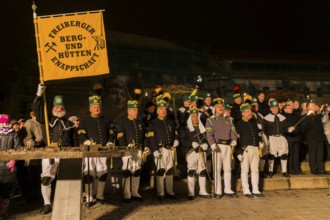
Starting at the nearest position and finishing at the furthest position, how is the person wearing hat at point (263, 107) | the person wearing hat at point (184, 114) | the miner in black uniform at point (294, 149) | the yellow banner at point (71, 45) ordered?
the yellow banner at point (71, 45) < the person wearing hat at point (184, 114) < the miner in black uniform at point (294, 149) < the person wearing hat at point (263, 107)

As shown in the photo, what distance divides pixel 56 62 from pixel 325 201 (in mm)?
6745

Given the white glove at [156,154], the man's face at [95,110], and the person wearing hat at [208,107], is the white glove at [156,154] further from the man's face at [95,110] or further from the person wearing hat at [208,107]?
the person wearing hat at [208,107]

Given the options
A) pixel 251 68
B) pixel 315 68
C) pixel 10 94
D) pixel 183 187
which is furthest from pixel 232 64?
pixel 183 187

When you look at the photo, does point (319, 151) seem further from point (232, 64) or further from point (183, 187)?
point (232, 64)

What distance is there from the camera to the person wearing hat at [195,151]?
8779mm

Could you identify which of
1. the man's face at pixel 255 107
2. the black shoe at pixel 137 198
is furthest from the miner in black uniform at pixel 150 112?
the man's face at pixel 255 107

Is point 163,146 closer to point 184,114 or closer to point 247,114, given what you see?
point 184,114

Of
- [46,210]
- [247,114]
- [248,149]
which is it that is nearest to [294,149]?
[248,149]

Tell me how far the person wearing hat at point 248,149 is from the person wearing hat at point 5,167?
533 cm

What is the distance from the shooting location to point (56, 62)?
694cm

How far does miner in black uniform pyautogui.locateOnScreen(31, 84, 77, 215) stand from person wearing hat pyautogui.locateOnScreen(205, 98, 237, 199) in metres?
3.37

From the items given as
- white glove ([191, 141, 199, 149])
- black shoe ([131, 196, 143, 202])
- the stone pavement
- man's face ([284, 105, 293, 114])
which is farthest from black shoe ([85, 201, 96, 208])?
man's face ([284, 105, 293, 114])

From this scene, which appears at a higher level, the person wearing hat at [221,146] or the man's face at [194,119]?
the man's face at [194,119]

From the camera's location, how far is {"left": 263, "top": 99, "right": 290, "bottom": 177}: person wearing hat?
10.2 metres
